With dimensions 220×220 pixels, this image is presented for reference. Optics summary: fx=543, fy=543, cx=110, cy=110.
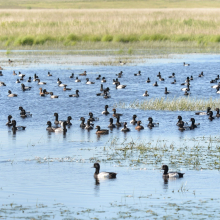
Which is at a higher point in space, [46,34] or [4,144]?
[46,34]

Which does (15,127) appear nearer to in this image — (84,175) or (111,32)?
(84,175)

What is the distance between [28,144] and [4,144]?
2.87ft

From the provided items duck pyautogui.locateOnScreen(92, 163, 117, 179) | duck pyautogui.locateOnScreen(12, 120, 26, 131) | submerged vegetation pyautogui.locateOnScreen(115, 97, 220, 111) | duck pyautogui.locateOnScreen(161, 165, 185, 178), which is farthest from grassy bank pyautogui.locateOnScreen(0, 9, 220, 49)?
duck pyautogui.locateOnScreen(92, 163, 117, 179)

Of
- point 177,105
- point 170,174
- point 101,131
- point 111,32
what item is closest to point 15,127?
point 101,131

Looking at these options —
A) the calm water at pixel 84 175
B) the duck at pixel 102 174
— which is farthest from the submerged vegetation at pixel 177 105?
the duck at pixel 102 174

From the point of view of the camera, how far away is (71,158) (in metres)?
17.2

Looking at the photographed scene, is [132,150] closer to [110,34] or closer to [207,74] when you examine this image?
[207,74]

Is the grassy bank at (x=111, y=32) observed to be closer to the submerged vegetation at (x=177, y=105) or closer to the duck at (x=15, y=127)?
the submerged vegetation at (x=177, y=105)

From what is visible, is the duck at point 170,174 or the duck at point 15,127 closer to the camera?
the duck at point 170,174

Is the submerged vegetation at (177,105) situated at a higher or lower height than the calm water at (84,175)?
higher

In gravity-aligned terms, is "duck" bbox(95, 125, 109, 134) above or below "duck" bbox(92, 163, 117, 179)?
above

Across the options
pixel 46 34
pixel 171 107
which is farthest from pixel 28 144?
pixel 46 34

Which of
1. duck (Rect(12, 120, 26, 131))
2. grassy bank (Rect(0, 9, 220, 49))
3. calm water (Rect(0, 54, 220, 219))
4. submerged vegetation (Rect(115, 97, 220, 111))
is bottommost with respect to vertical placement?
calm water (Rect(0, 54, 220, 219))

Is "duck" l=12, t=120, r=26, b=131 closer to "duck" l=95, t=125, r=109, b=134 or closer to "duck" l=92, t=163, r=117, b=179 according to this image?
"duck" l=95, t=125, r=109, b=134
